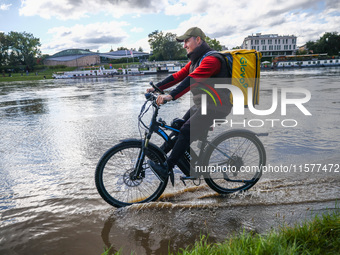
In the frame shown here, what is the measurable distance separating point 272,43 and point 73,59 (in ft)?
313

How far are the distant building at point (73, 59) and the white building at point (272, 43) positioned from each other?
247 feet

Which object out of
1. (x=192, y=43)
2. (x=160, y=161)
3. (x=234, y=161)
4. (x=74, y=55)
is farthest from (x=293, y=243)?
(x=74, y=55)

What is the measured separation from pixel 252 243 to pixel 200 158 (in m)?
1.44

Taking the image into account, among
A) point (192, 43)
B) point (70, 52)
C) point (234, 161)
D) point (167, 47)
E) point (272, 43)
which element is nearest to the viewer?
point (192, 43)

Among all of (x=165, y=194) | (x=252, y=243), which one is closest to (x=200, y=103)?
(x=165, y=194)

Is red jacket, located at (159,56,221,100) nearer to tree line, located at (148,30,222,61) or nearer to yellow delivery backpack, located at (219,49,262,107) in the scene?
yellow delivery backpack, located at (219,49,262,107)

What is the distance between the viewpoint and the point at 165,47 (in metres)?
117

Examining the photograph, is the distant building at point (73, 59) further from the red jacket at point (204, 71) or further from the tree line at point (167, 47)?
the red jacket at point (204, 71)

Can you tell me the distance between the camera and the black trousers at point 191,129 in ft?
10.9

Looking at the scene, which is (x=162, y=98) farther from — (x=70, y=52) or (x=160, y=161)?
(x=70, y=52)

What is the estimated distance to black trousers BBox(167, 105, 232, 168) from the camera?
332 centimetres

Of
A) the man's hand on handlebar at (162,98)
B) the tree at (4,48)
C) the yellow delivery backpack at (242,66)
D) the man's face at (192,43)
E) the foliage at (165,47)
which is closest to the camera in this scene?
the man's hand on handlebar at (162,98)

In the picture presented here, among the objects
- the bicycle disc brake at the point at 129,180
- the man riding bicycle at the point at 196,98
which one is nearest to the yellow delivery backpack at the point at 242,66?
the man riding bicycle at the point at 196,98

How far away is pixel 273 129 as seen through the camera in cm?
703
